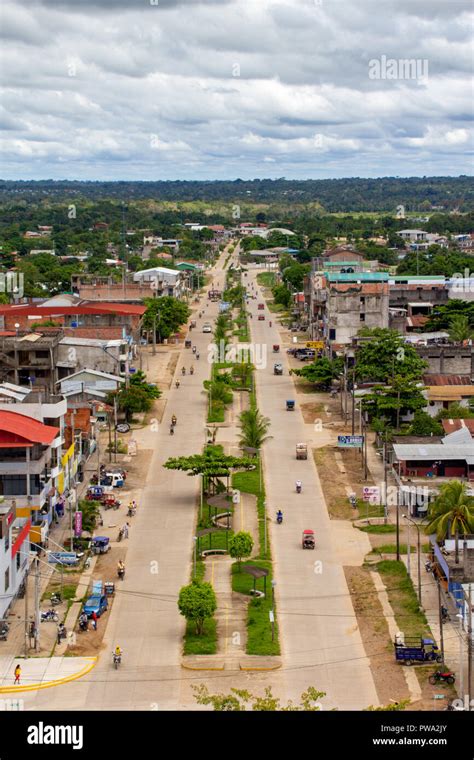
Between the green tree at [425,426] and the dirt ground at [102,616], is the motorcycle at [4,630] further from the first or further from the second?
the green tree at [425,426]

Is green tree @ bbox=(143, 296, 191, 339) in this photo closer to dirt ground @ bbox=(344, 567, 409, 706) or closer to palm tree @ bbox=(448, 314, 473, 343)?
palm tree @ bbox=(448, 314, 473, 343)

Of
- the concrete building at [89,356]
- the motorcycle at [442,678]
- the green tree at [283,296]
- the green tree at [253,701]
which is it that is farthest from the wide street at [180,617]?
the green tree at [283,296]

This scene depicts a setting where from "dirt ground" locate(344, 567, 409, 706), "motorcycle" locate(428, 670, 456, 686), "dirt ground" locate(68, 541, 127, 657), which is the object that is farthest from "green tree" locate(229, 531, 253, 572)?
"motorcycle" locate(428, 670, 456, 686)

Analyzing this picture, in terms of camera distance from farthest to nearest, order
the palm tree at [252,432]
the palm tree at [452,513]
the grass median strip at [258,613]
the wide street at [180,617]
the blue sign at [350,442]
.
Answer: the blue sign at [350,442] < the palm tree at [252,432] < the palm tree at [452,513] < the grass median strip at [258,613] < the wide street at [180,617]

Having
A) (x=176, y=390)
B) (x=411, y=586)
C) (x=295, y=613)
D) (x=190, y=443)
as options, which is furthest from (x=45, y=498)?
(x=176, y=390)

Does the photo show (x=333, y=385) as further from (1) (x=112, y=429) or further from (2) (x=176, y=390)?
(1) (x=112, y=429)

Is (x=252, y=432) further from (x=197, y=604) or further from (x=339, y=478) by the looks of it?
(x=197, y=604)
